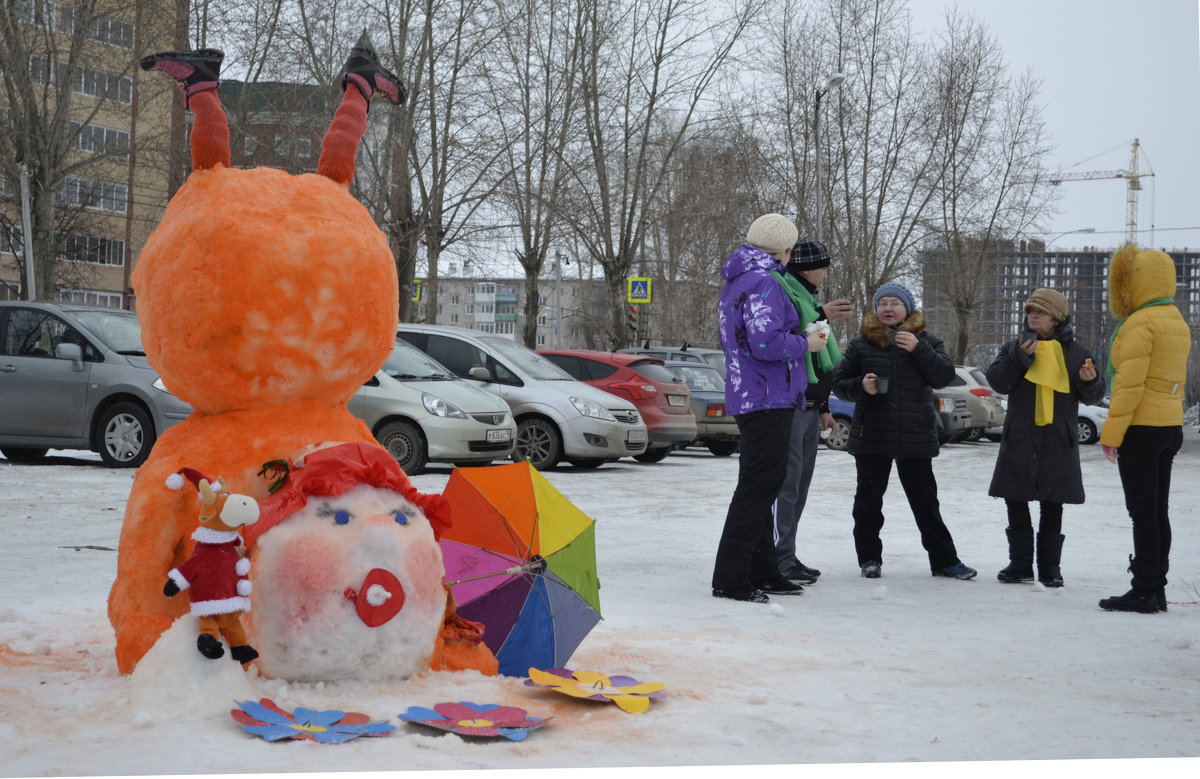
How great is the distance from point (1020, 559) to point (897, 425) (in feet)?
3.35

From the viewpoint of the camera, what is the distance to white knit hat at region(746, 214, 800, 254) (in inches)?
240

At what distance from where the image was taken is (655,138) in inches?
1094

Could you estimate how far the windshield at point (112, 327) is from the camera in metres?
11.0

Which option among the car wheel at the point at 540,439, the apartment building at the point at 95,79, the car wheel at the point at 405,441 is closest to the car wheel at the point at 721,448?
the car wheel at the point at 540,439

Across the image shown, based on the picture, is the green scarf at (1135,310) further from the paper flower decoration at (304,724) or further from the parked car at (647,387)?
the parked car at (647,387)

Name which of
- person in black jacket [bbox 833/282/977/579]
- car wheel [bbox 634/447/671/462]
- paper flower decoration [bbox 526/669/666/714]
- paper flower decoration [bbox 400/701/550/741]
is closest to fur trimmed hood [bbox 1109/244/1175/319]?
person in black jacket [bbox 833/282/977/579]

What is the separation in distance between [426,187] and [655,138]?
7132 millimetres

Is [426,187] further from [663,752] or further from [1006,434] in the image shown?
[663,752]

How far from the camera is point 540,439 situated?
13.1 meters

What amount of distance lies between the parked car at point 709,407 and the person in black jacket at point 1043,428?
33.0 feet

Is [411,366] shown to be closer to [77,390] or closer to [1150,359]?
[77,390]

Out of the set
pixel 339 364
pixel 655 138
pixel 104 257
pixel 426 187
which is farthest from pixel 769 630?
pixel 104 257

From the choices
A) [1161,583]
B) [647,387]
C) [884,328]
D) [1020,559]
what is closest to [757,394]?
[884,328]

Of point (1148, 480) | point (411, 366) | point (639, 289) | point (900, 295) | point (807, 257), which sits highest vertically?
point (639, 289)
